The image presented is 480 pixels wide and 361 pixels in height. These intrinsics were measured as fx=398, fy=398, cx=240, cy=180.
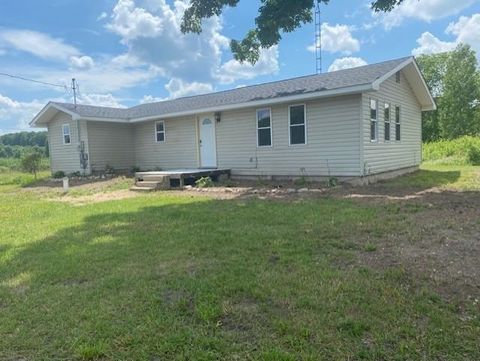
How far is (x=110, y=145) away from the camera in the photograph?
17.7 metres

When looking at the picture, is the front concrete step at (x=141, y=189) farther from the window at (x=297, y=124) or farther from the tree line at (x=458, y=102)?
the tree line at (x=458, y=102)

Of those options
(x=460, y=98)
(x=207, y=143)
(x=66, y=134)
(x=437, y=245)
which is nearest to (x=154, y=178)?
(x=207, y=143)

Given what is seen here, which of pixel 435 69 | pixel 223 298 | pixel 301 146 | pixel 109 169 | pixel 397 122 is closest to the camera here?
pixel 223 298

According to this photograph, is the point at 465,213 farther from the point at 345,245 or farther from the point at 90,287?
the point at 90,287

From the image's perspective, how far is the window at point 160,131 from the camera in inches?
652

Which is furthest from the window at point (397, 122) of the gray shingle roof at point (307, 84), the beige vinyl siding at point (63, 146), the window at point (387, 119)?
the beige vinyl siding at point (63, 146)

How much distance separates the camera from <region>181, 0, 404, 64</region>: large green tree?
35.6ft

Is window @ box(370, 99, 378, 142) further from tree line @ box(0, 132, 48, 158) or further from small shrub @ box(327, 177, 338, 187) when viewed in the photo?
tree line @ box(0, 132, 48, 158)

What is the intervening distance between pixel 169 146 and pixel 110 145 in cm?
318

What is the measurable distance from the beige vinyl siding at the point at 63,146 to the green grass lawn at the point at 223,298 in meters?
11.9

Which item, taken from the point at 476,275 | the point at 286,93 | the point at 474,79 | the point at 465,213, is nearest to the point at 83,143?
the point at 286,93

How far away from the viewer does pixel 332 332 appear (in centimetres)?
282

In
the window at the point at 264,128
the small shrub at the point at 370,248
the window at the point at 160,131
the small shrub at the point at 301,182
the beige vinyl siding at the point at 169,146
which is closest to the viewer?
the small shrub at the point at 370,248

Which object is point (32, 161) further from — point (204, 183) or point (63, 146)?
point (204, 183)
